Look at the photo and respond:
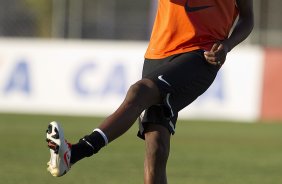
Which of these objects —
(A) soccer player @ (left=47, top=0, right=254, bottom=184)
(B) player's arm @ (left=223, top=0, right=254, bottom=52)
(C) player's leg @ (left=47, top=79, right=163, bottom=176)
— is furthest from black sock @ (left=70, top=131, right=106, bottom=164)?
(B) player's arm @ (left=223, top=0, right=254, bottom=52)

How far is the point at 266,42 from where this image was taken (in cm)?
2473

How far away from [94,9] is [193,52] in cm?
2028

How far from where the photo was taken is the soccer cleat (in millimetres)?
5574

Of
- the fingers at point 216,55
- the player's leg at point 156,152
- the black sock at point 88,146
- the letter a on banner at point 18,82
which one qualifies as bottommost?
the letter a on banner at point 18,82

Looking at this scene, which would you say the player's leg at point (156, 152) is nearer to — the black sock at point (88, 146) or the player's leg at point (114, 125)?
the player's leg at point (114, 125)

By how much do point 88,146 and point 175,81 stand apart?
90cm

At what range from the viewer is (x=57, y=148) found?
558cm

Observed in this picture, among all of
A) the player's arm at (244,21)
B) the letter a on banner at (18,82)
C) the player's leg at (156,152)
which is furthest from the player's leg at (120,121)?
the letter a on banner at (18,82)

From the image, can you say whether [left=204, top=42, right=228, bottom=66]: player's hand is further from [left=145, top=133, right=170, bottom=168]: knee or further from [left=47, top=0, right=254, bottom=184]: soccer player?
[left=145, top=133, right=170, bottom=168]: knee

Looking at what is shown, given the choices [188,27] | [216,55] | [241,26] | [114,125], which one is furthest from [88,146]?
[241,26]

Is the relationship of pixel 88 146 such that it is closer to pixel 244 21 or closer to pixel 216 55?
pixel 216 55

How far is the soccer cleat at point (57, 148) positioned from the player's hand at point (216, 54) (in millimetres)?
1387

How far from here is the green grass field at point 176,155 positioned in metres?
9.64

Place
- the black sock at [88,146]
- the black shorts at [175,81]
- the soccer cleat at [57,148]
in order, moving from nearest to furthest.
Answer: the soccer cleat at [57,148] < the black sock at [88,146] < the black shorts at [175,81]
